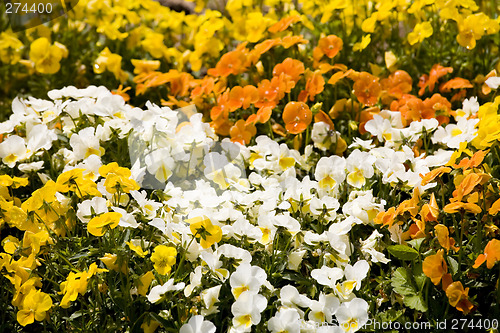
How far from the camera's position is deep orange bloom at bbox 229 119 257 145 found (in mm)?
2141

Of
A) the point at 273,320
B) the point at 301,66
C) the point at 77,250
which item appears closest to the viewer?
the point at 273,320

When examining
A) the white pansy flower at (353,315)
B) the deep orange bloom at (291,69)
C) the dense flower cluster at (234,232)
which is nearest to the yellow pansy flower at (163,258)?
the dense flower cluster at (234,232)

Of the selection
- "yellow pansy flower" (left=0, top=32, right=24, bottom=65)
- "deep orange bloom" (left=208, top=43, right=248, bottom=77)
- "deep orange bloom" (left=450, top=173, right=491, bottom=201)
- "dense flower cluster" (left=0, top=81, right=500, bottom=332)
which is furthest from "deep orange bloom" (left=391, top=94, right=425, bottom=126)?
"yellow pansy flower" (left=0, top=32, right=24, bottom=65)

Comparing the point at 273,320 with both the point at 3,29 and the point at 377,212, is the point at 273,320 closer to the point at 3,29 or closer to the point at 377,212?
the point at 377,212

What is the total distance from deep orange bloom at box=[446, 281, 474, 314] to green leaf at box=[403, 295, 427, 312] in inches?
2.4

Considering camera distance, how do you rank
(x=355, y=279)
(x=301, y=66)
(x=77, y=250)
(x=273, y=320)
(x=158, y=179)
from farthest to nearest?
(x=301, y=66) < (x=158, y=179) < (x=77, y=250) < (x=355, y=279) < (x=273, y=320)

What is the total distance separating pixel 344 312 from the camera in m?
1.38

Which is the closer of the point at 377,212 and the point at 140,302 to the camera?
the point at 140,302

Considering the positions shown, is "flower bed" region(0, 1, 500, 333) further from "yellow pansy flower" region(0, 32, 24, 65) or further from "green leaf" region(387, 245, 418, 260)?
"yellow pansy flower" region(0, 32, 24, 65)

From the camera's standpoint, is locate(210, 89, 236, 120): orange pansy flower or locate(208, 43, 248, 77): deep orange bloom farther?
locate(208, 43, 248, 77): deep orange bloom

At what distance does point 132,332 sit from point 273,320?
36cm

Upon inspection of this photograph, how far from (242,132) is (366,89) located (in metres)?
0.47

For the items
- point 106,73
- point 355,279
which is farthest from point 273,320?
point 106,73

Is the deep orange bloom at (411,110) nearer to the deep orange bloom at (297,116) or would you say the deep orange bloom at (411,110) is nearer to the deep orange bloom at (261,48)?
the deep orange bloom at (297,116)
